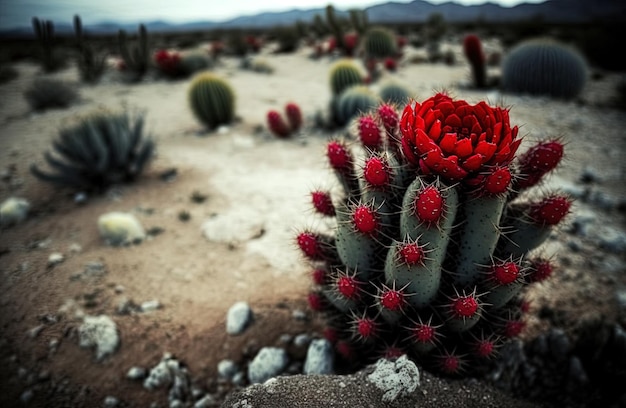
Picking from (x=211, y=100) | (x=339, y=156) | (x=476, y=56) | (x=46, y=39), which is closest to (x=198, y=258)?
(x=339, y=156)

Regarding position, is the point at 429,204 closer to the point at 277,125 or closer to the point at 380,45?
the point at 277,125

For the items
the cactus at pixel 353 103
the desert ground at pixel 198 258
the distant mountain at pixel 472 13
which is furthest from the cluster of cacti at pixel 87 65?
the distant mountain at pixel 472 13

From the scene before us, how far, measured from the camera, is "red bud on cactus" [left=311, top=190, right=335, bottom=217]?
1.78 metres

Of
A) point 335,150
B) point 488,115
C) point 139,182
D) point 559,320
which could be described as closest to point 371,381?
point 335,150

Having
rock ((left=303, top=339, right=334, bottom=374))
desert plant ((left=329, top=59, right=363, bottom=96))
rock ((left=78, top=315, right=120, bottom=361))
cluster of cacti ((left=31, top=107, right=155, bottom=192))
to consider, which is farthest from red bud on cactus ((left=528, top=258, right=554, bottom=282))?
desert plant ((left=329, top=59, right=363, bottom=96))

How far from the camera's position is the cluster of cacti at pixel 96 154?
4004 millimetres

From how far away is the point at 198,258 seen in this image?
122 inches

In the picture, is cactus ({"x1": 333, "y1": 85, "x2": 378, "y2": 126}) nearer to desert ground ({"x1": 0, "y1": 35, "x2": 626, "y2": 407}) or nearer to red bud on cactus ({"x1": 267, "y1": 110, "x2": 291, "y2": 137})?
desert ground ({"x1": 0, "y1": 35, "x2": 626, "y2": 407})

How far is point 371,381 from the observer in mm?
1515

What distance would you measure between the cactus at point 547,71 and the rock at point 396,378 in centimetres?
744

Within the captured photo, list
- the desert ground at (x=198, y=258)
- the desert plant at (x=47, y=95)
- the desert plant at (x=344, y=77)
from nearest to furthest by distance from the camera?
the desert ground at (x=198, y=258) < the desert plant at (x=344, y=77) < the desert plant at (x=47, y=95)

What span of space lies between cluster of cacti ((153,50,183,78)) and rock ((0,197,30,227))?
7.80m

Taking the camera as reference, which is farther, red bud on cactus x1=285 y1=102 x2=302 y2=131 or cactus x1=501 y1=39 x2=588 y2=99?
cactus x1=501 y1=39 x2=588 y2=99

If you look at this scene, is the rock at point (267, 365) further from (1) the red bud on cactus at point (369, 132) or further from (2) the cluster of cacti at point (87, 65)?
(2) the cluster of cacti at point (87, 65)
